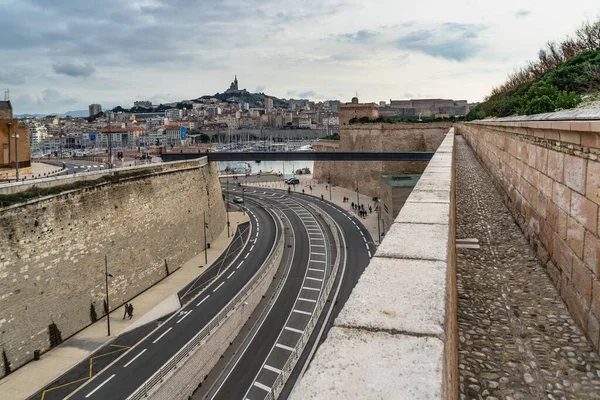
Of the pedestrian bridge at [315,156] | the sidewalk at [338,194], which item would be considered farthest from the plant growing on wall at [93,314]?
the sidewalk at [338,194]

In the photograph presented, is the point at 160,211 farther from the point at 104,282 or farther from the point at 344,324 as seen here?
the point at 344,324

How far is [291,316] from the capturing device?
17.2 m

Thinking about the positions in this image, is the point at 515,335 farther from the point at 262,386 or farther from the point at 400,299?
the point at 262,386

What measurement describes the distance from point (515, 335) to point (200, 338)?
11960 millimetres

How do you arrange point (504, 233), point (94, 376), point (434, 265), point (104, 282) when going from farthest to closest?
point (104, 282) → point (94, 376) → point (504, 233) → point (434, 265)

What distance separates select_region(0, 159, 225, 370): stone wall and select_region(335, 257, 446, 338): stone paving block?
14.5 meters

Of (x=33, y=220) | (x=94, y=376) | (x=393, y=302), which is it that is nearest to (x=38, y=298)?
(x=33, y=220)

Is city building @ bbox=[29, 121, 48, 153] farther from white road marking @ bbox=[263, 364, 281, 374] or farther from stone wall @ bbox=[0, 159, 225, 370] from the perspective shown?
white road marking @ bbox=[263, 364, 281, 374]

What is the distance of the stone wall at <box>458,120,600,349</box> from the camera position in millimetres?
3156

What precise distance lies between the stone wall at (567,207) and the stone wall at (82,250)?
1474cm

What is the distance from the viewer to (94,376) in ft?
39.6

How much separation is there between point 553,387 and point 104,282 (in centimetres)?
1770

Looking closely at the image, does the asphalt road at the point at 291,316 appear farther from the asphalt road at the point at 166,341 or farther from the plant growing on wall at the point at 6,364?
the plant growing on wall at the point at 6,364

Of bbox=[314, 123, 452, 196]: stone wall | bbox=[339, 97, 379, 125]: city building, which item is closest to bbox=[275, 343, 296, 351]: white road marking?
bbox=[314, 123, 452, 196]: stone wall
